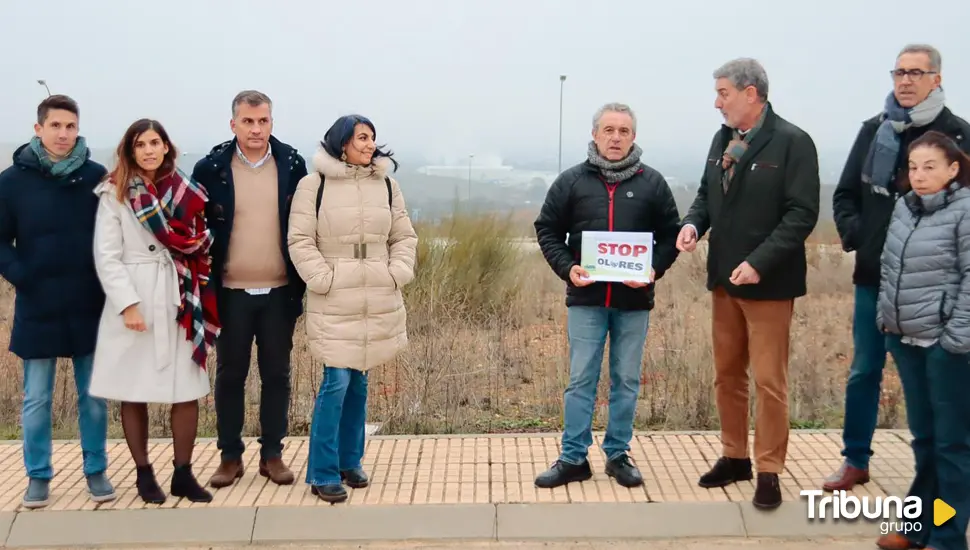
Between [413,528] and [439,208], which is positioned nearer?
[413,528]

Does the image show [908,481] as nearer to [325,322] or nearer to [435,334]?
[325,322]

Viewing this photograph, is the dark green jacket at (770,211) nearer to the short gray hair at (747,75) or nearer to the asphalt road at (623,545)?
the short gray hair at (747,75)

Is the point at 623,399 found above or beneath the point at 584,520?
above

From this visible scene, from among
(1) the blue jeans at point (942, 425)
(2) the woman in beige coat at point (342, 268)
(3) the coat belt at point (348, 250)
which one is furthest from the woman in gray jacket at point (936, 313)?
(3) the coat belt at point (348, 250)

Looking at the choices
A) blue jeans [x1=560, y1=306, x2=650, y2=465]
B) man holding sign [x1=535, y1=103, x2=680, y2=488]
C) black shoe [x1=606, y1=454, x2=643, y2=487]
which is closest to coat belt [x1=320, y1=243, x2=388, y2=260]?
man holding sign [x1=535, y1=103, x2=680, y2=488]

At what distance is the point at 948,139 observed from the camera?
14.8 ft

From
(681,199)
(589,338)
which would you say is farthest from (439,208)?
(589,338)

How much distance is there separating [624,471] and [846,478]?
1240 mm

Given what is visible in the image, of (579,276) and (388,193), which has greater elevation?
(388,193)

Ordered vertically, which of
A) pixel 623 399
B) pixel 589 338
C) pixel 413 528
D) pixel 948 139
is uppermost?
pixel 948 139

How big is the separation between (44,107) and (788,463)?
4698 mm

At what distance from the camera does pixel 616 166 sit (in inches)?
209

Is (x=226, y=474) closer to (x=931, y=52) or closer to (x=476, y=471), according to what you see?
(x=476, y=471)

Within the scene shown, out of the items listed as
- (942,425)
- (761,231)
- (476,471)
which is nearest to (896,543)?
(942,425)
